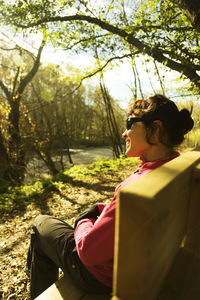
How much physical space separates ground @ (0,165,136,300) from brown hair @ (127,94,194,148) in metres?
2.29

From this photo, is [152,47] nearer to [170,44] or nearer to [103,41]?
[170,44]

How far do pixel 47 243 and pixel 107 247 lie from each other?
0.71 m

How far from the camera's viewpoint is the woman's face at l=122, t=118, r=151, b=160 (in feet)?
4.25

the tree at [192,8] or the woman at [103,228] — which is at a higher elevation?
the tree at [192,8]

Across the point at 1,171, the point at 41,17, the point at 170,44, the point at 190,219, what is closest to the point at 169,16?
the point at 170,44

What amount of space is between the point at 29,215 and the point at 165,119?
3941 mm

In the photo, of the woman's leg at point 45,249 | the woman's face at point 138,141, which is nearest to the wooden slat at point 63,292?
the woman's leg at point 45,249

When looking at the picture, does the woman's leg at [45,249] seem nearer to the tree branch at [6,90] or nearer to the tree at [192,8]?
the tree at [192,8]

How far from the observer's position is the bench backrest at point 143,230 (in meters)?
0.50

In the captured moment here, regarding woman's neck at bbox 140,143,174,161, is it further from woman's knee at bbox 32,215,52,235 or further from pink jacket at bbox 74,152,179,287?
woman's knee at bbox 32,215,52,235

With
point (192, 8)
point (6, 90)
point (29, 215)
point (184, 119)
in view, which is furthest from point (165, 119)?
point (6, 90)

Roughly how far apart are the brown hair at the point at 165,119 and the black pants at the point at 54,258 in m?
0.91

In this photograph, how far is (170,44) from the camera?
3635 millimetres

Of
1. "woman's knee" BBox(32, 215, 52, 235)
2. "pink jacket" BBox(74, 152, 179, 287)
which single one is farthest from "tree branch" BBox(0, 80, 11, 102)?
"pink jacket" BBox(74, 152, 179, 287)
